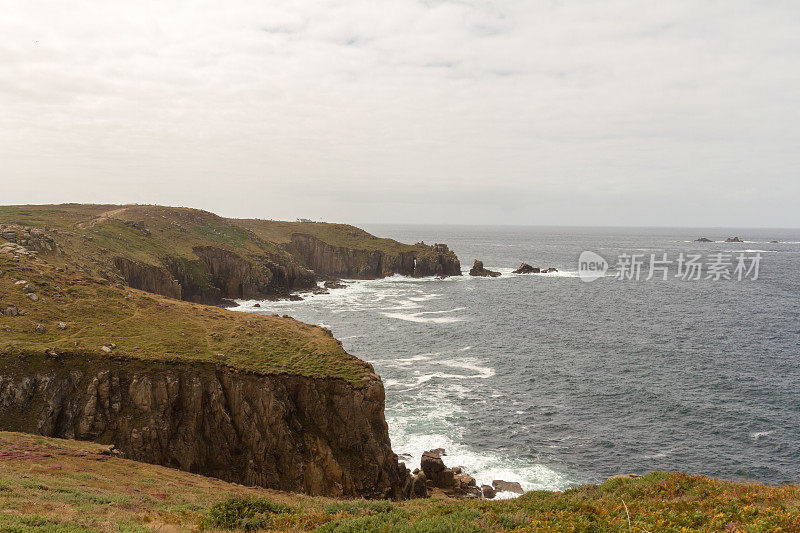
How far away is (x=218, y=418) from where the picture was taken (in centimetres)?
3512

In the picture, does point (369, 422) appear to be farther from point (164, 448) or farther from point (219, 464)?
point (164, 448)

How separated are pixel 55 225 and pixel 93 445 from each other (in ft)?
301

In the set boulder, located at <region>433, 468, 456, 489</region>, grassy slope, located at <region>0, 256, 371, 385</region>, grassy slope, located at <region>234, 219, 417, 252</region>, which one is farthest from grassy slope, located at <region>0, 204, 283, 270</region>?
boulder, located at <region>433, 468, 456, 489</region>

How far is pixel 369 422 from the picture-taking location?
121ft

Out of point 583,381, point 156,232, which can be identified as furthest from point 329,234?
point 583,381

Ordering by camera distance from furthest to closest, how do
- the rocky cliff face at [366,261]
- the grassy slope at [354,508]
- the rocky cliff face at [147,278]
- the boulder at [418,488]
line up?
the rocky cliff face at [366,261] < the rocky cliff face at [147,278] < the boulder at [418,488] < the grassy slope at [354,508]

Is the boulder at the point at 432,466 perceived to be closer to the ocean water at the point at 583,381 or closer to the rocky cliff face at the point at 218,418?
the rocky cliff face at the point at 218,418

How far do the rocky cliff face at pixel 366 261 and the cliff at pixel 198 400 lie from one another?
121705mm

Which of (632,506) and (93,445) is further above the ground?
(632,506)

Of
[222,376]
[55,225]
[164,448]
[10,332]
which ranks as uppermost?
[55,225]

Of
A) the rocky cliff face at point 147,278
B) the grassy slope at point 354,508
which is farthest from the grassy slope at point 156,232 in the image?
the grassy slope at point 354,508

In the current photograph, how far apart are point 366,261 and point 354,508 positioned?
144767 mm

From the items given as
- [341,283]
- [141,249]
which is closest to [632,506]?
[141,249]

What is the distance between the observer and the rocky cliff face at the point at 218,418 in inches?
1260
